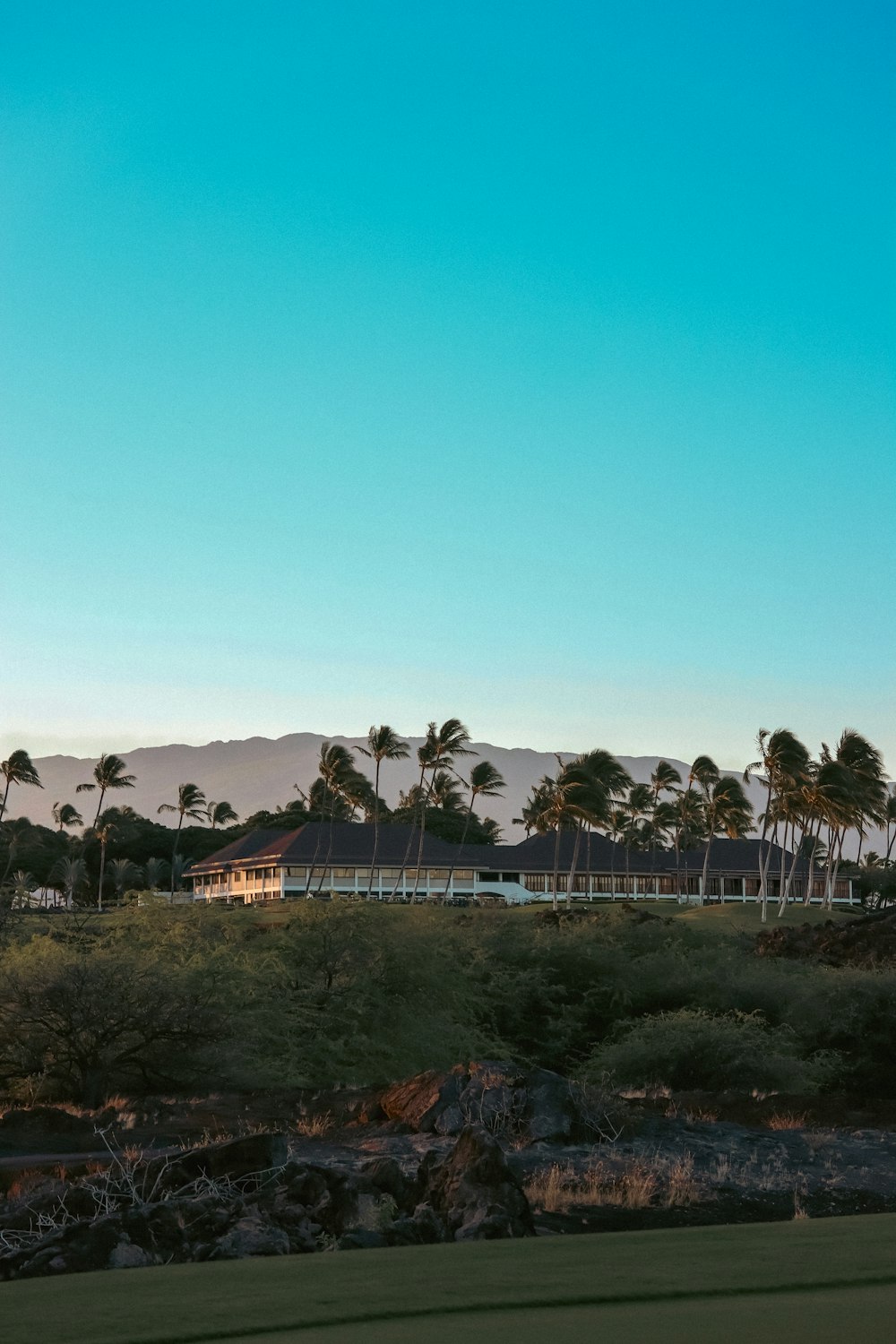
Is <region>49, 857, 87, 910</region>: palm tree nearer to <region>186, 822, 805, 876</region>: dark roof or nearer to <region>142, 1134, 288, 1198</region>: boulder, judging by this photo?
<region>186, 822, 805, 876</region>: dark roof

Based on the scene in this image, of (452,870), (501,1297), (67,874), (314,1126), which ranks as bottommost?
(67,874)

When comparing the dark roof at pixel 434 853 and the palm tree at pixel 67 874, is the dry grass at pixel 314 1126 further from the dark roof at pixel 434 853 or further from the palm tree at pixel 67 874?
the palm tree at pixel 67 874

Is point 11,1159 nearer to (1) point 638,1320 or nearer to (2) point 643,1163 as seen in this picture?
(2) point 643,1163

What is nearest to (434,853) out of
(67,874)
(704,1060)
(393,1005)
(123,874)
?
(67,874)

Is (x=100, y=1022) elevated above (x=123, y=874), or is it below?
above

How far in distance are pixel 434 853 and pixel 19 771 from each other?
3055 cm

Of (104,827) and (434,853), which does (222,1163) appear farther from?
(104,827)

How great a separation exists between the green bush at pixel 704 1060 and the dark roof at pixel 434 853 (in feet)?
242

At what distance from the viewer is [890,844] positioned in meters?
133

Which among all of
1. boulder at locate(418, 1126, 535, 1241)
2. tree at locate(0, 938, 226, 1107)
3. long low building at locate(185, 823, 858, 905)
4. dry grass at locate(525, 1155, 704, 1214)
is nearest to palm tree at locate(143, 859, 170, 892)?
long low building at locate(185, 823, 858, 905)

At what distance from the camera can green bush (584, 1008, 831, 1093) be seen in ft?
77.2

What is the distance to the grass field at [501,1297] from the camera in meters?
6.34

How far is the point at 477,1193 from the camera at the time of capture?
10461mm

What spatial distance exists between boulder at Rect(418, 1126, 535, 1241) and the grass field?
754mm
